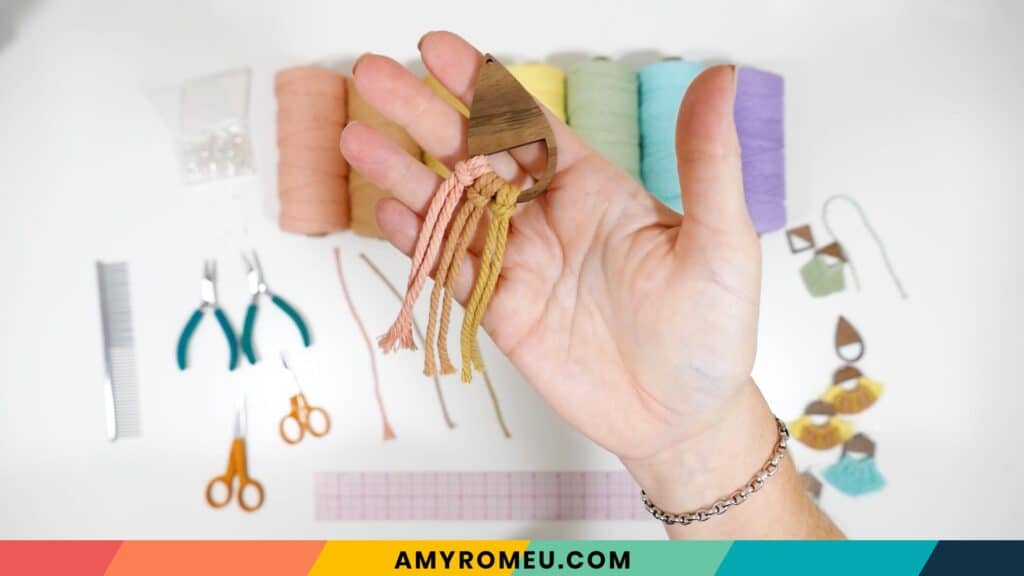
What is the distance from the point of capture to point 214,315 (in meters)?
1.45

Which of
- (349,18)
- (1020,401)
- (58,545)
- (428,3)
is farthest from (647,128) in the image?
(58,545)

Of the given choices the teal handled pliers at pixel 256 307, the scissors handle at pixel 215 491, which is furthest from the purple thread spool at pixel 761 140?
the scissors handle at pixel 215 491

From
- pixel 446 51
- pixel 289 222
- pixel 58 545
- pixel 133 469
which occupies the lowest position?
pixel 58 545

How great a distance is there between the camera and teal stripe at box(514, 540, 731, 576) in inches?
35.3

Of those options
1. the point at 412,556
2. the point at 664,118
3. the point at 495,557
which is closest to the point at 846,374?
the point at 664,118

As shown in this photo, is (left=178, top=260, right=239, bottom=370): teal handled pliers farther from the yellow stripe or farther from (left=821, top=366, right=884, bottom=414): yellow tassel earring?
(left=821, top=366, right=884, bottom=414): yellow tassel earring

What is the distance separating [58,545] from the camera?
1.52 meters

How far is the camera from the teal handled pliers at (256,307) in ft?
4.63

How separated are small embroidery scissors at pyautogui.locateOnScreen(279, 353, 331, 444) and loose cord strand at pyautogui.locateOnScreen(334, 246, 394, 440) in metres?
0.11

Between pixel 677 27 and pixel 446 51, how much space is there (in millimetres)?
762

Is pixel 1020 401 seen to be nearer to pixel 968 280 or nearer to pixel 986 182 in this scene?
pixel 968 280

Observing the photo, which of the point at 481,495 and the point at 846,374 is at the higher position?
the point at 846,374

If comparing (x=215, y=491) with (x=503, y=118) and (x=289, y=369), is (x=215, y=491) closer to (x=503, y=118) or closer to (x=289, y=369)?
(x=289, y=369)

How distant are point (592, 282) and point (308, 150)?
0.72 m
